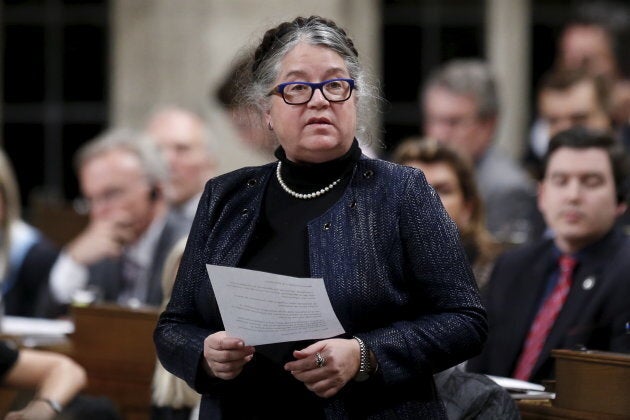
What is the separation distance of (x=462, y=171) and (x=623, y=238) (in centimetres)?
140

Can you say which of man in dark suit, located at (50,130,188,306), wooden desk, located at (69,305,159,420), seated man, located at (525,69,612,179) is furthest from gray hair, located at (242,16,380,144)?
seated man, located at (525,69,612,179)

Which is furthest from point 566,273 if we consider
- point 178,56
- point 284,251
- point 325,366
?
point 178,56

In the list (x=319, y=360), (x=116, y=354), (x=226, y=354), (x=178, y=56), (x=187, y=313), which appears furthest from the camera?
(x=178, y=56)

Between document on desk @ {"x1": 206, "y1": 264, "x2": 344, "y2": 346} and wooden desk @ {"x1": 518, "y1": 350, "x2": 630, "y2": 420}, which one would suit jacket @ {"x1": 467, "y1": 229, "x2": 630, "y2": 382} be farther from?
document on desk @ {"x1": 206, "y1": 264, "x2": 344, "y2": 346}

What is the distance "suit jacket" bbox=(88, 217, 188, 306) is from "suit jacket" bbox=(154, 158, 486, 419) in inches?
117

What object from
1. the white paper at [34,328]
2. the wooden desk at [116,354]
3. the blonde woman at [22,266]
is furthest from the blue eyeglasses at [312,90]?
the blonde woman at [22,266]

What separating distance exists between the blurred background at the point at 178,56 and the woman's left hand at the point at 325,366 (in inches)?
272

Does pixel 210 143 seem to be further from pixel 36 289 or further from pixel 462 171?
pixel 462 171

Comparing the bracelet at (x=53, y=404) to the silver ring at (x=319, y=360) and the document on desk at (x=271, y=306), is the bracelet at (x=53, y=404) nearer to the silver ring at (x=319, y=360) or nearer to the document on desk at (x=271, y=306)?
the document on desk at (x=271, y=306)

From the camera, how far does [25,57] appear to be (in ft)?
36.9

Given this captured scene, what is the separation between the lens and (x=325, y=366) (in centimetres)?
347

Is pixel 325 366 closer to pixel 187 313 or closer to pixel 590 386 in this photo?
pixel 187 313

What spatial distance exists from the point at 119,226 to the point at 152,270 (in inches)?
38.0

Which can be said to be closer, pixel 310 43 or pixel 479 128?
pixel 310 43
